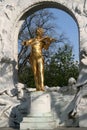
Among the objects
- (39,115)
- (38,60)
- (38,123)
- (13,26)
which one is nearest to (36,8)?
(13,26)

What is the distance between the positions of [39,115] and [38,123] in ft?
1.00

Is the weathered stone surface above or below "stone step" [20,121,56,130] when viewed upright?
above

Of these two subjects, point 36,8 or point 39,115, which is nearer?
point 39,115

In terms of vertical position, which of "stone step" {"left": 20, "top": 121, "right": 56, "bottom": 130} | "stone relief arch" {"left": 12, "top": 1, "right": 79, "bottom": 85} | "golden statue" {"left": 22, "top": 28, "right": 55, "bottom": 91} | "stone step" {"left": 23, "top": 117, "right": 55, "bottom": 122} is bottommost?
"stone step" {"left": 20, "top": 121, "right": 56, "bottom": 130}

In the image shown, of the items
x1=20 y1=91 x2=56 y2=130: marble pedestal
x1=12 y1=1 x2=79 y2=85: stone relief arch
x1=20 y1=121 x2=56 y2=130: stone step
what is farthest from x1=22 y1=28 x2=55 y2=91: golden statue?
x1=12 y1=1 x2=79 y2=85: stone relief arch

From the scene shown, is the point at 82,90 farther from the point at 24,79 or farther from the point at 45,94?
the point at 24,79

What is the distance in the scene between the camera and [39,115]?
10.6 meters

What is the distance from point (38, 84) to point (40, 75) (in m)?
0.29

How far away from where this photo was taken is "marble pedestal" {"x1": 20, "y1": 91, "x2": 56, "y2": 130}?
1036 centimetres

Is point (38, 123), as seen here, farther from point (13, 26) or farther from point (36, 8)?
point (36, 8)

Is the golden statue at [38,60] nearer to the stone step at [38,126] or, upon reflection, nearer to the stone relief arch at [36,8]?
the stone step at [38,126]

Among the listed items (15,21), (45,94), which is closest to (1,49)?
(15,21)

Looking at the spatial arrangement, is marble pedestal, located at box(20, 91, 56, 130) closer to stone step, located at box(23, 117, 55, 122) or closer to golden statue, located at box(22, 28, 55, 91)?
stone step, located at box(23, 117, 55, 122)

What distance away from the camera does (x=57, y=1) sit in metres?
13.0
